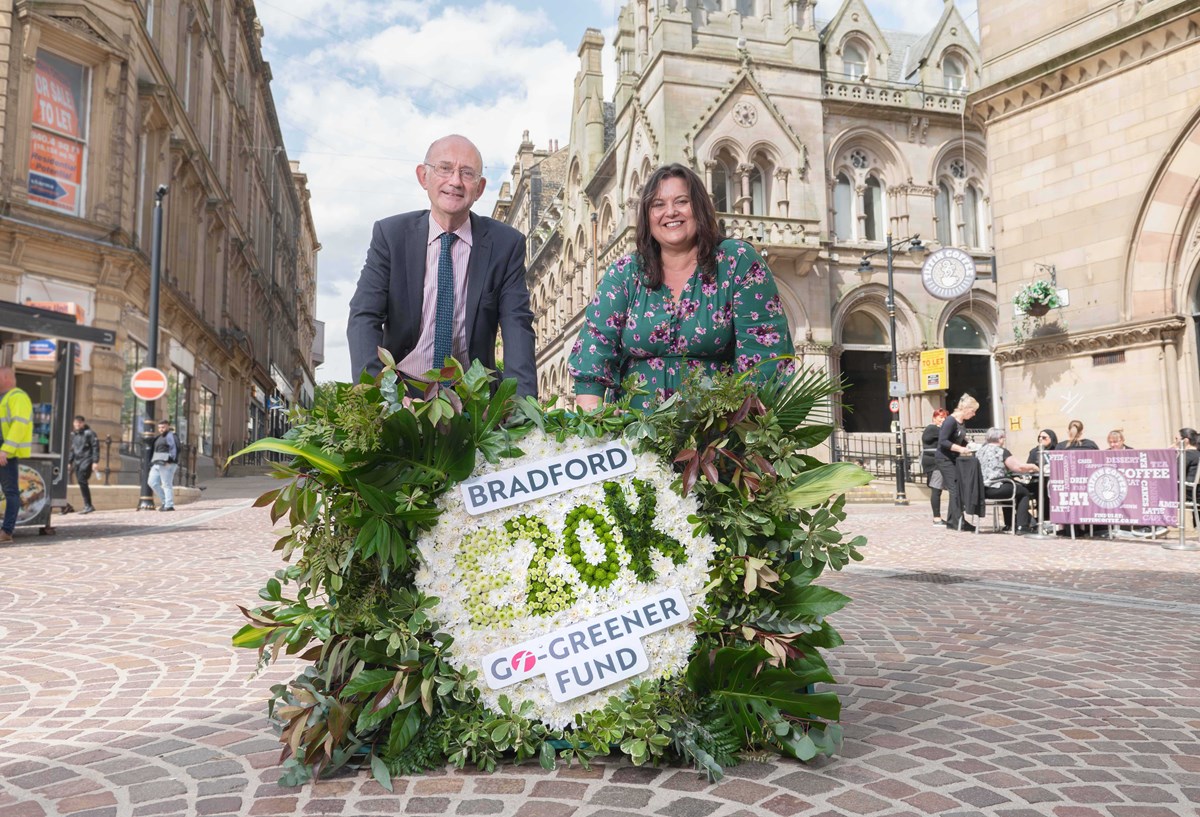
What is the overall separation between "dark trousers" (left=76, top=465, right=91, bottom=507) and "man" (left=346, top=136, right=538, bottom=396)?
50.2ft

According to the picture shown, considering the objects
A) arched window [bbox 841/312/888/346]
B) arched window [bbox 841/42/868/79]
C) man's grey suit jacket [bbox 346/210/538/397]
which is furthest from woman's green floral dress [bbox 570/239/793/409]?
arched window [bbox 841/42/868/79]

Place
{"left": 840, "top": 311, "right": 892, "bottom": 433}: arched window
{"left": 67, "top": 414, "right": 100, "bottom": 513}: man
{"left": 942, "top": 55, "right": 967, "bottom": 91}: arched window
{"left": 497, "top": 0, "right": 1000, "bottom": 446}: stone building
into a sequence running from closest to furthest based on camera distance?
{"left": 67, "top": 414, "right": 100, "bottom": 513}: man, {"left": 497, "top": 0, "right": 1000, "bottom": 446}: stone building, {"left": 840, "top": 311, "right": 892, "bottom": 433}: arched window, {"left": 942, "top": 55, "right": 967, "bottom": 91}: arched window

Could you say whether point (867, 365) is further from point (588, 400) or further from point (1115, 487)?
point (588, 400)

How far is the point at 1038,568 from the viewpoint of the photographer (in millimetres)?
8781

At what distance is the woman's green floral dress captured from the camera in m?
3.50

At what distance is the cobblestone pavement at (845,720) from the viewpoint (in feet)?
8.59

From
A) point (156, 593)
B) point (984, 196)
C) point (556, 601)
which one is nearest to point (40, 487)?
point (156, 593)

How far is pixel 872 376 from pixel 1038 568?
83.1 ft

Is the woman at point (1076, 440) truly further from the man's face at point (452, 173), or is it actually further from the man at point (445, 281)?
the man's face at point (452, 173)

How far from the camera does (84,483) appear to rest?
52.9ft

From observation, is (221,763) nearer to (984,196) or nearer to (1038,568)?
(1038,568)

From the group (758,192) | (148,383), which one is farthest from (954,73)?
(148,383)

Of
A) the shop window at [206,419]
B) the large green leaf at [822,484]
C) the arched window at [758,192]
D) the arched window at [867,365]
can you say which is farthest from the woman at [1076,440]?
the shop window at [206,419]

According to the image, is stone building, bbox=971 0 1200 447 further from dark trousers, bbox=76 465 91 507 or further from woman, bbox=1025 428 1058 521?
dark trousers, bbox=76 465 91 507
